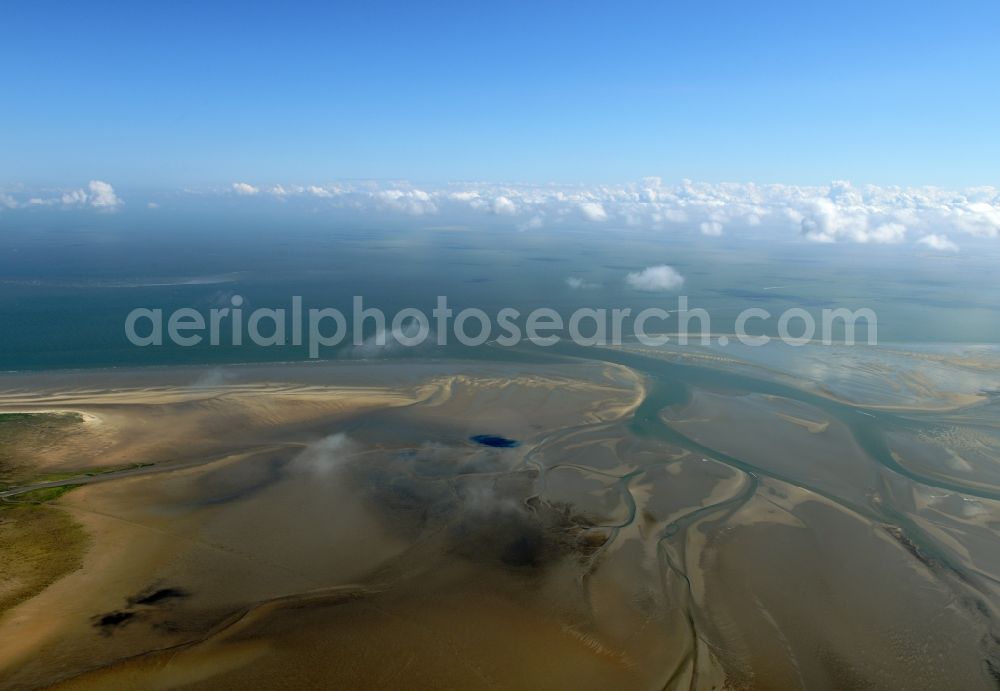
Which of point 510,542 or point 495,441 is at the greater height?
point 495,441

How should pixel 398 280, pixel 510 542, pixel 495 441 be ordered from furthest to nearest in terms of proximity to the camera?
pixel 398 280 < pixel 495 441 < pixel 510 542

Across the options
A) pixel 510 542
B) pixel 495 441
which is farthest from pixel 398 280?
pixel 510 542

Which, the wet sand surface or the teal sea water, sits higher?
the teal sea water

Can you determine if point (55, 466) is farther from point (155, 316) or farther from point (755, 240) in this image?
point (755, 240)

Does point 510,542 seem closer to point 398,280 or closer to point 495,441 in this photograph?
point 495,441

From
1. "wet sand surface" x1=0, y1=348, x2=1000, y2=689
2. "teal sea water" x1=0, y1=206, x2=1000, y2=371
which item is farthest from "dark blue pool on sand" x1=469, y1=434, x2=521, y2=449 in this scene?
"teal sea water" x1=0, y1=206, x2=1000, y2=371

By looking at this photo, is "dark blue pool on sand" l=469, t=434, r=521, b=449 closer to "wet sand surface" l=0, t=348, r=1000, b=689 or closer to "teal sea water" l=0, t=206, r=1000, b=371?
"wet sand surface" l=0, t=348, r=1000, b=689


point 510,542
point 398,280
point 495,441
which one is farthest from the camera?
point 398,280

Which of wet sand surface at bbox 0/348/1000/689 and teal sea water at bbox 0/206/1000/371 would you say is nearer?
wet sand surface at bbox 0/348/1000/689

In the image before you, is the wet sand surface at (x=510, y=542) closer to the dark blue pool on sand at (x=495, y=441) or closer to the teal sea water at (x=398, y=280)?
the dark blue pool on sand at (x=495, y=441)
